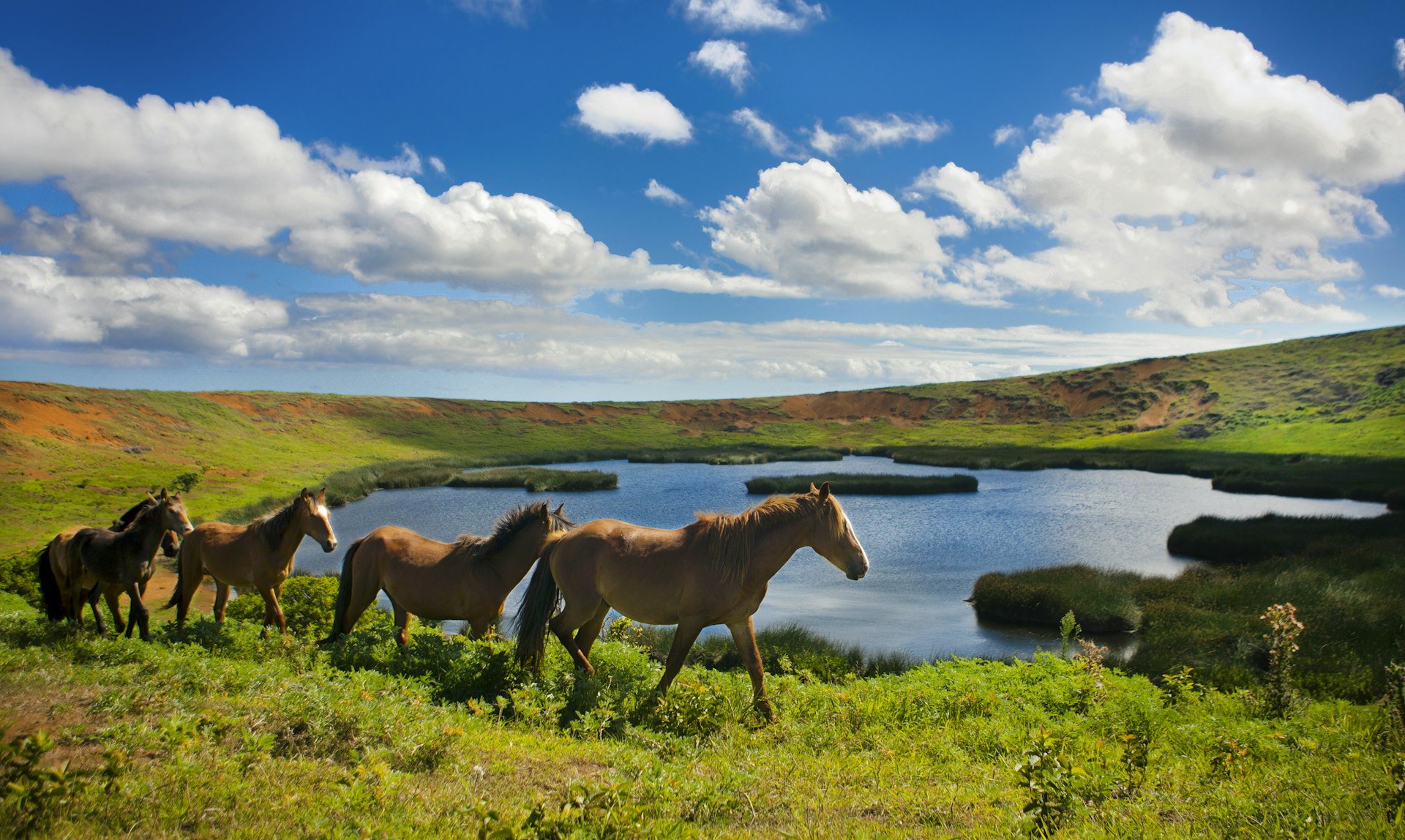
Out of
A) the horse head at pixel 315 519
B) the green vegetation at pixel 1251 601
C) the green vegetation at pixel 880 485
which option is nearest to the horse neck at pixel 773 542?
the horse head at pixel 315 519

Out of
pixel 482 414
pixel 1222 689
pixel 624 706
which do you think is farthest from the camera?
pixel 482 414

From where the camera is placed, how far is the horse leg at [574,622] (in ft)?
24.2

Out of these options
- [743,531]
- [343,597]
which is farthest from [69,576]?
[743,531]

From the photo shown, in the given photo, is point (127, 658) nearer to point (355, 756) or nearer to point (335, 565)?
point (355, 756)

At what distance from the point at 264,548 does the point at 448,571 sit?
3338mm

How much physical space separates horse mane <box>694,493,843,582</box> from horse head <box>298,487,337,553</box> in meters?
5.29

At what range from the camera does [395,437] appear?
3174 inches

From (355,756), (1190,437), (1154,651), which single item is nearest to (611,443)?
(1190,437)

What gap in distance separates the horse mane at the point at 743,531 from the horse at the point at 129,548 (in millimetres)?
7330

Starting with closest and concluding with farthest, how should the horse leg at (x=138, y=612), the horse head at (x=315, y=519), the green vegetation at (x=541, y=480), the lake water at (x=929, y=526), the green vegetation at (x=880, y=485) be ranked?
the horse leg at (x=138, y=612) → the horse head at (x=315, y=519) → the lake water at (x=929, y=526) → the green vegetation at (x=880, y=485) → the green vegetation at (x=541, y=480)

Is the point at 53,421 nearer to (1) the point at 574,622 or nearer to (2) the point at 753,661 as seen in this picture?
(1) the point at 574,622

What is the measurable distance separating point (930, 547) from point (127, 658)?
919 inches

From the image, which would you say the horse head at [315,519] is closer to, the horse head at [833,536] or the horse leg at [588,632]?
the horse leg at [588,632]

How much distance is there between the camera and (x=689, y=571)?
704cm
